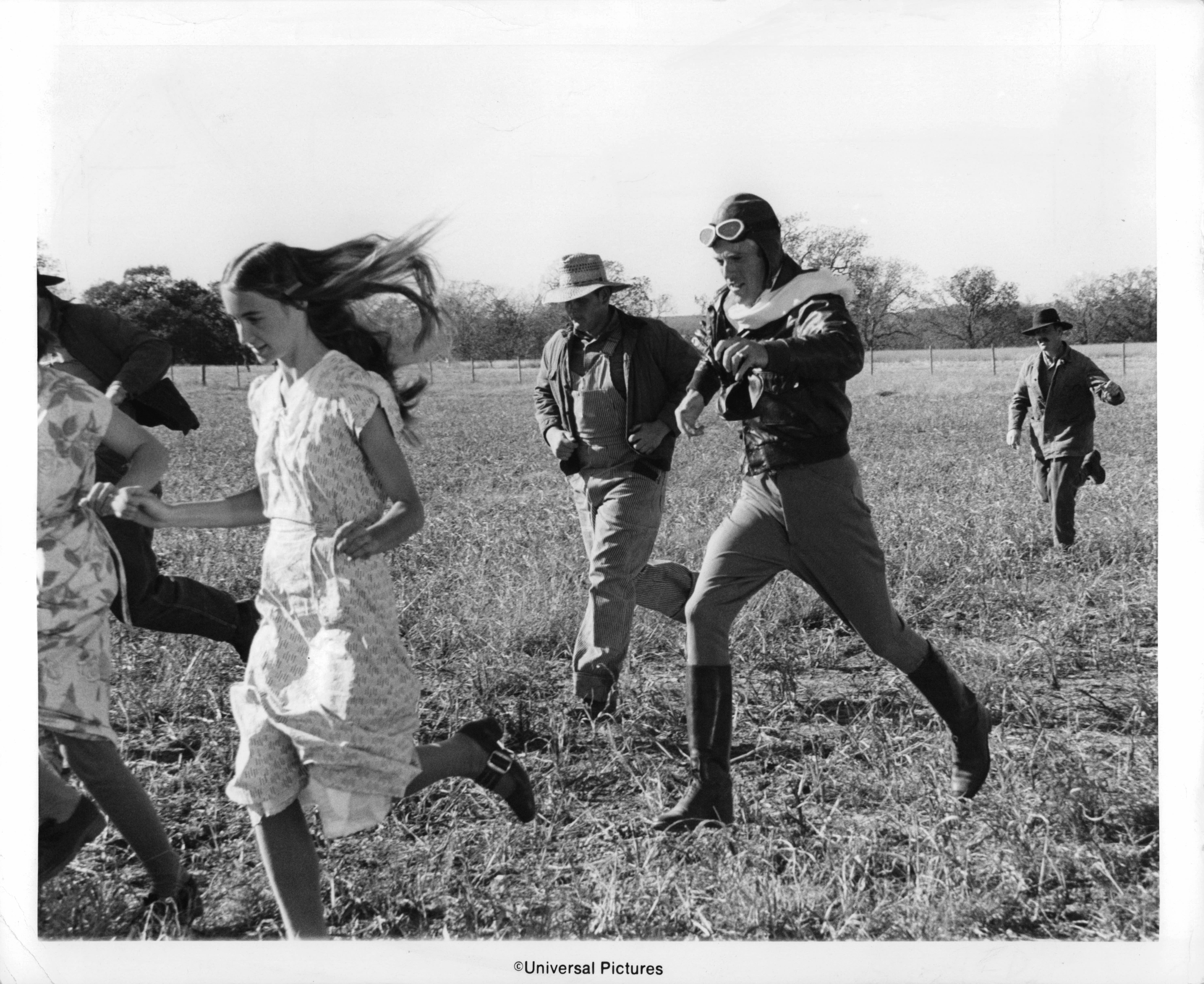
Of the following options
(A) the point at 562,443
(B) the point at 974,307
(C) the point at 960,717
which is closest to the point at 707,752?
(C) the point at 960,717

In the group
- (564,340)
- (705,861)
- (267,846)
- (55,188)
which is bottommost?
(705,861)

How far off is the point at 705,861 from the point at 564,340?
211 cm

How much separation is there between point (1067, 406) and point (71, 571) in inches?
213

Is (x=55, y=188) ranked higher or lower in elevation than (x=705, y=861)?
higher

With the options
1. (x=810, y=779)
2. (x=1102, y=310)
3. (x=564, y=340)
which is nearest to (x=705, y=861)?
(x=810, y=779)

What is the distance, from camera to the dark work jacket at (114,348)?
4.17m

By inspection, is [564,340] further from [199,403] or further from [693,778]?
[199,403]

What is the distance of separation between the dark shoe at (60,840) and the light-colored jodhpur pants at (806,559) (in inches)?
63.6

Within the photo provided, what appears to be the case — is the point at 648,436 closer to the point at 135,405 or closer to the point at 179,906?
the point at 135,405

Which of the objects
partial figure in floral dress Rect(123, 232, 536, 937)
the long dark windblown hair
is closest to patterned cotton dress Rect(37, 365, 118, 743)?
partial figure in floral dress Rect(123, 232, 536, 937)

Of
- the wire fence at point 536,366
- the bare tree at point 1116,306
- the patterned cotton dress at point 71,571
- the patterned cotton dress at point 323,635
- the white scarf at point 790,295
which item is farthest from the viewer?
the wire fence at point 536,366

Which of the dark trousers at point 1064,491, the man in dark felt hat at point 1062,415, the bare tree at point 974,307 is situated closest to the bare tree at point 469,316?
the man in dark felt hat at point 1062,415

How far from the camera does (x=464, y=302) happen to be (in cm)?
1107

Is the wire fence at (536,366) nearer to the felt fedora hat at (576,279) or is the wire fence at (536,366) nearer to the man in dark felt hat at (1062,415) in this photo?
the man in dark felt hat at (1062,415)
